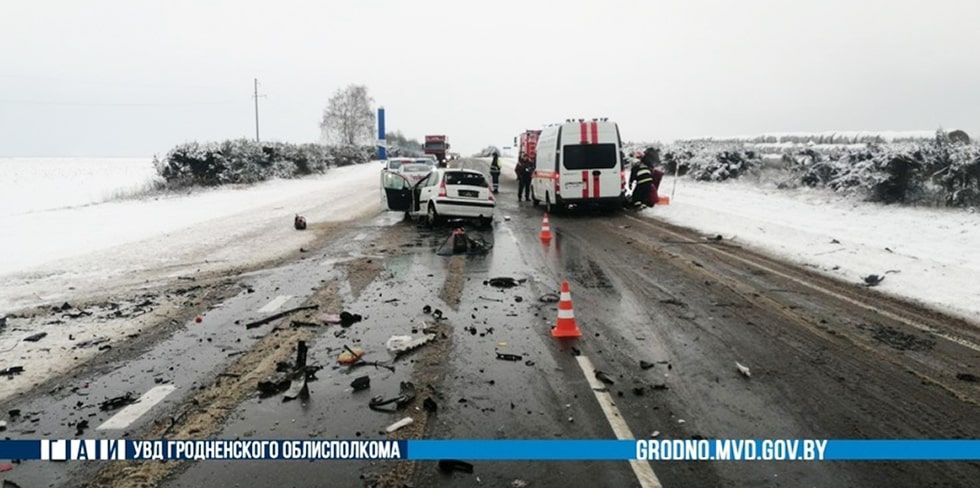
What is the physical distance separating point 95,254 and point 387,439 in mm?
11406

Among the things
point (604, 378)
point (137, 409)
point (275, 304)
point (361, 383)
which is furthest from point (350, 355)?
point (275, 304)

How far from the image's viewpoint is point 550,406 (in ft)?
15.9

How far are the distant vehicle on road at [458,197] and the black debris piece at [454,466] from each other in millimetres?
12920

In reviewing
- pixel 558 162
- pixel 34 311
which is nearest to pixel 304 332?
pixel 34 311

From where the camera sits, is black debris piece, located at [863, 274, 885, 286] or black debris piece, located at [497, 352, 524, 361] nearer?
black debris piece, located at [497, 352, 524, 361]

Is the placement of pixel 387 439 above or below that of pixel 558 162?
below

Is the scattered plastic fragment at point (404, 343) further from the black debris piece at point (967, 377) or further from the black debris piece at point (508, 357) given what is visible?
the black debris piece at point (967, 377)

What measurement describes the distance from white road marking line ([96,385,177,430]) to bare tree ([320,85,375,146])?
101m

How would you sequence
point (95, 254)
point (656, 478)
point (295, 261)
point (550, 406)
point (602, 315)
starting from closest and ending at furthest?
point (656, 478) → point (550, 406) → point (602, 315) → point (295, 261) → point (95, 254)

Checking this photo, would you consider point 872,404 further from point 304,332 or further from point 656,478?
point 304,332

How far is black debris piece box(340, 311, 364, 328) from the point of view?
24.0 feet

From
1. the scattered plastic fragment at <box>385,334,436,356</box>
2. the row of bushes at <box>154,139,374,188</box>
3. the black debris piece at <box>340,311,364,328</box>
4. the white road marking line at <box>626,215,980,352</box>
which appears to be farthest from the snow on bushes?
the scattered plastic fragment at <box>385,334,436,356</box>

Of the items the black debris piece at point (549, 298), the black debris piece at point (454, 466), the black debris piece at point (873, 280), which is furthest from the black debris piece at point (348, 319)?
the black debris piece at point (873, 280)

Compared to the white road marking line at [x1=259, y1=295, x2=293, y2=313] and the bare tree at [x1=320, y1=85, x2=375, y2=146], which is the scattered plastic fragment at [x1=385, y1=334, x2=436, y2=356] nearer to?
the white road marking line at [x1=259, y1=295, x2=293, y2=313]
